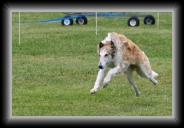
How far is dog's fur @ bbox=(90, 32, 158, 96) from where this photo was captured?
11844 mm

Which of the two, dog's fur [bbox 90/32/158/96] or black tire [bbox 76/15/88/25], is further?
black tire [bbox 76/15/88/25]

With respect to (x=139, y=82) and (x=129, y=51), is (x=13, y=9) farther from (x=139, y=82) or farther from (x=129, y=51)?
(x=139, y=82)

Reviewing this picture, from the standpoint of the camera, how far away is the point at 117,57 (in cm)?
1207

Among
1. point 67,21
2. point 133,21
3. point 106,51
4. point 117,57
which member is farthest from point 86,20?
point 106,51

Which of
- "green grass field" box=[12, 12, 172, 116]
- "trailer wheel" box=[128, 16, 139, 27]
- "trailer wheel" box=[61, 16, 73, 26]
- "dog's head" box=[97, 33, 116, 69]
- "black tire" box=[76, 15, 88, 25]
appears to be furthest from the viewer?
"black tire" box=[76, 15, 88, 25]

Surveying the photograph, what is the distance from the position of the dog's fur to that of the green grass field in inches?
26.4

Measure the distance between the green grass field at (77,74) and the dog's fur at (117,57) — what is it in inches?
26.4

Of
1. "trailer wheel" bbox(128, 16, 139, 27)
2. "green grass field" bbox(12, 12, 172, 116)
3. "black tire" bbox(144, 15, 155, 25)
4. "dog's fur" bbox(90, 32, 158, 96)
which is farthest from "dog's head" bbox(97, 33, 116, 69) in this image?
"black tire" bbox(144, 15, 155, 25)

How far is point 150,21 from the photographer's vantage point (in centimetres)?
2867

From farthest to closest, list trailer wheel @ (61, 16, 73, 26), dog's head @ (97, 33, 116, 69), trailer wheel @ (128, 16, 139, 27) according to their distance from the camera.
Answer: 1. trailer wheel @ (61, 16, 73, 26)
2. trailer wheel @ (128, 16, 139, 27)
3. dog's head @ (97, 33, 116, 69)

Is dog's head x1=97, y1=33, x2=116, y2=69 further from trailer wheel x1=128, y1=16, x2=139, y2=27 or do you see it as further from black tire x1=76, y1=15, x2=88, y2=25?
black tire x1=76, y1=15, x2=88, y2=25

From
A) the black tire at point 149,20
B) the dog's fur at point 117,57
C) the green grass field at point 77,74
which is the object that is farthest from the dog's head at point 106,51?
the black tire at point 149,20

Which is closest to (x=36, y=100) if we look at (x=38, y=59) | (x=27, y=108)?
(x=27, y=108)

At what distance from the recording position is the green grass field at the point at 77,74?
12250 mm
